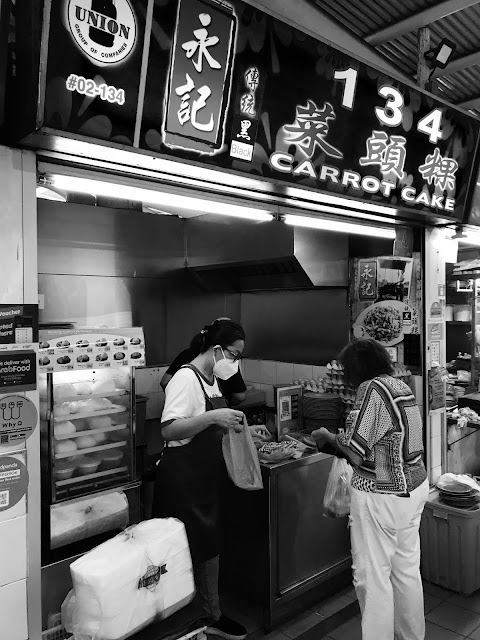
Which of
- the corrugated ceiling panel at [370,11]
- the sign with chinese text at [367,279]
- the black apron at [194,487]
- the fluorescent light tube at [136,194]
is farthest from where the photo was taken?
the sign with chinese text at [367,279]

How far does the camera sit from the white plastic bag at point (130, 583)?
2.54 metres

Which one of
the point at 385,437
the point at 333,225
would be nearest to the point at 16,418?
the point at 385,437

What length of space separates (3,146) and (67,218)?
10.7 ft

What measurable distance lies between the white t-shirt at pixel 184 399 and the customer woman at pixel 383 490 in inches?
36.7

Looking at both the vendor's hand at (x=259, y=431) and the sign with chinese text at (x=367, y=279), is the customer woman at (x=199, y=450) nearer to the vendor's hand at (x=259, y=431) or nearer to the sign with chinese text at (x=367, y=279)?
the vendor's hand at (x=259, y=431)

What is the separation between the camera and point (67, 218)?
5.57 metres

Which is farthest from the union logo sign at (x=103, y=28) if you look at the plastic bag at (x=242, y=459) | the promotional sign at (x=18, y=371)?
the plastic bag at (x=242, y=459)

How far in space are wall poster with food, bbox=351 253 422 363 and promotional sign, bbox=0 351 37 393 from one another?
3.45 meters

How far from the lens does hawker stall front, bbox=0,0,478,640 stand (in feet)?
8.09

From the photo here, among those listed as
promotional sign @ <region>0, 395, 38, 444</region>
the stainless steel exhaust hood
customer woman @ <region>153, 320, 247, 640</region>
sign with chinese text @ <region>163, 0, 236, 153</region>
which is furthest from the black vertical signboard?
the stainless steel exhaust hood

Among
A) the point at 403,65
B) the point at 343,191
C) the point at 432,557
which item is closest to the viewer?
the point at 343,191

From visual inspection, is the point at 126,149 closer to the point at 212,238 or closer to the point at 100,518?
the point at 100,518

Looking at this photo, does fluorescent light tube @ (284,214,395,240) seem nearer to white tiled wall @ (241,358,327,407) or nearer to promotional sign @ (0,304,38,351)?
white tiled wall @ (241,358,327,407)

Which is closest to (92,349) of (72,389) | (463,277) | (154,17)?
(72,389)
